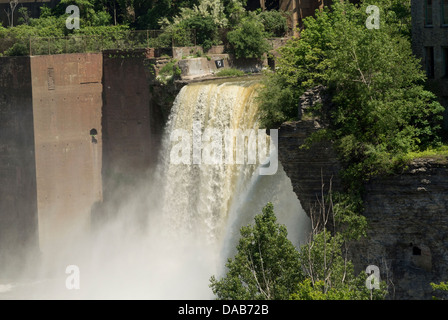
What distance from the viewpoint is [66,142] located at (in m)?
46.0

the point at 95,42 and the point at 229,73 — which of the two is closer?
the point at 229,73

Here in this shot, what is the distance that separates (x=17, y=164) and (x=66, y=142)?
2.60m

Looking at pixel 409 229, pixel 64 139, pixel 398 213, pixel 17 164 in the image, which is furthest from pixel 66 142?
pixel 409 229

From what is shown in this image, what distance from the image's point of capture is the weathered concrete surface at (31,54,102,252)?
1794 inches

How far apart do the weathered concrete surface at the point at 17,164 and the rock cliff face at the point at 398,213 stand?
57.4 ft

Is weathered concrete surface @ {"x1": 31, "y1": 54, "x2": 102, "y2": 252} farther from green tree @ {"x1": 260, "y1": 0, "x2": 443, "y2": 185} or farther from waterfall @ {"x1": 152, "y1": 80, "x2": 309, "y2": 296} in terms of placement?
green tree @ {"x1": 260, "y1": 0, "x2": 443, "y2": 185}

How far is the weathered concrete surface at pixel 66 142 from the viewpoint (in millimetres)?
45562

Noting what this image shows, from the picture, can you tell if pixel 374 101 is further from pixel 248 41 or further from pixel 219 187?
pixel 248 41

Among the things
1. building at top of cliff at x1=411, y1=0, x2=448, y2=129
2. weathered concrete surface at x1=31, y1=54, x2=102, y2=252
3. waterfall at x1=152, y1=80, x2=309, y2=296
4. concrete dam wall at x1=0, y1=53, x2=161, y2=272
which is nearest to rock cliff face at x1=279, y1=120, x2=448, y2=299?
building at top of cliff at x1=411, y1=0, x2=448, y2=129

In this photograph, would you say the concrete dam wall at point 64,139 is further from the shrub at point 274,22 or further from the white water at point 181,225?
the shrub at point 274,22

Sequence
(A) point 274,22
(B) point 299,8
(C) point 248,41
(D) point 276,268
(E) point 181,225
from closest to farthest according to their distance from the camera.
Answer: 1. (D) point 276,268
2. (E) point 181,225
3. (C) point 248,41
4. (A) point 274,22
5. (B) point 299,8

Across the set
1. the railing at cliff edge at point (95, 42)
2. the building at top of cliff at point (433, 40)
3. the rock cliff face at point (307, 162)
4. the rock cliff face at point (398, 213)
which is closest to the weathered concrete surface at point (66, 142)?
the railing at cliff edge at point (95, 42)

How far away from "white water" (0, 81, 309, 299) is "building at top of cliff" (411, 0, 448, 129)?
679 centimetres
